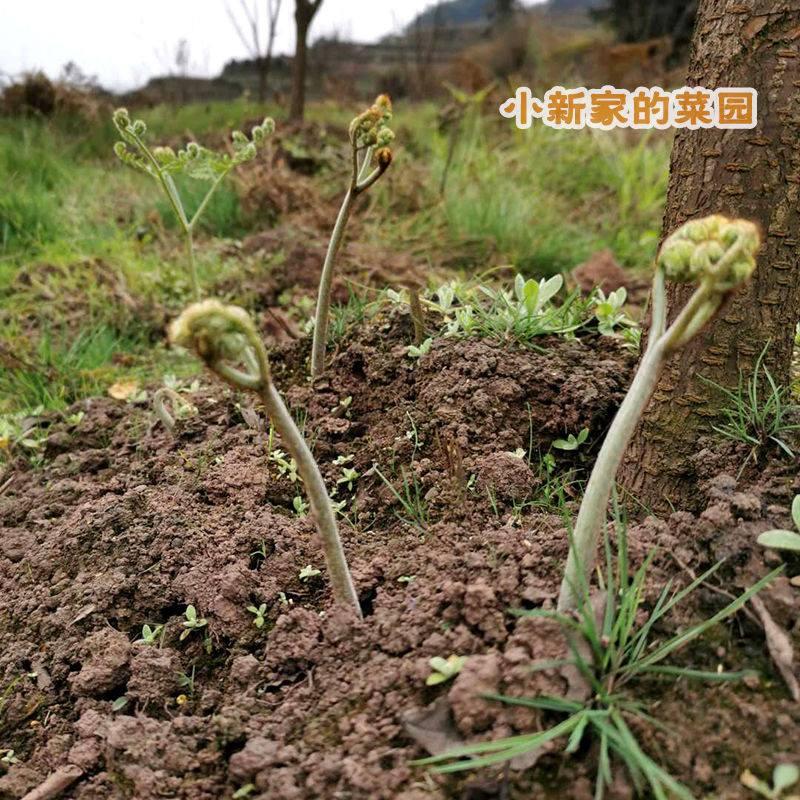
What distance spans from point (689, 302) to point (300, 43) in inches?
263

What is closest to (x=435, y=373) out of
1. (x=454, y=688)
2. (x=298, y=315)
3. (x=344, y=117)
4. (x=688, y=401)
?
(x=688, y=401)

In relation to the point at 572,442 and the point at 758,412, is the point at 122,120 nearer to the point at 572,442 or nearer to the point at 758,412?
the point at 572,442

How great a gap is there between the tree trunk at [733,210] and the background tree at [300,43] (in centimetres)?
573

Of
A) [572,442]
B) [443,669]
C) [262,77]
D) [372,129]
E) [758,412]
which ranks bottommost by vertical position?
[443,669]

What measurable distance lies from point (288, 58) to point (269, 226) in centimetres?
805

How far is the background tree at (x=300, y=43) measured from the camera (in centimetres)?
660

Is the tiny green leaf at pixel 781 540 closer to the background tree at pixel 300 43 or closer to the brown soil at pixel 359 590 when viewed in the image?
the brown soil at pixel 359 590

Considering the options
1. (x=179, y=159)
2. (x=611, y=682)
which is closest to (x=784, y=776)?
(x=611, y=682)

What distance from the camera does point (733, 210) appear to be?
5.37 ft

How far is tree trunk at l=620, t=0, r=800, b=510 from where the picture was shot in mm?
1566

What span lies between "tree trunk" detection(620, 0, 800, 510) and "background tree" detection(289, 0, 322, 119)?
5.73m

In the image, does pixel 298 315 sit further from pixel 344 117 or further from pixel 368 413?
pixel 344 117

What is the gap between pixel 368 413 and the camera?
2135mm

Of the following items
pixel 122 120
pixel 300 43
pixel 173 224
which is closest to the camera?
pixel 122 120
